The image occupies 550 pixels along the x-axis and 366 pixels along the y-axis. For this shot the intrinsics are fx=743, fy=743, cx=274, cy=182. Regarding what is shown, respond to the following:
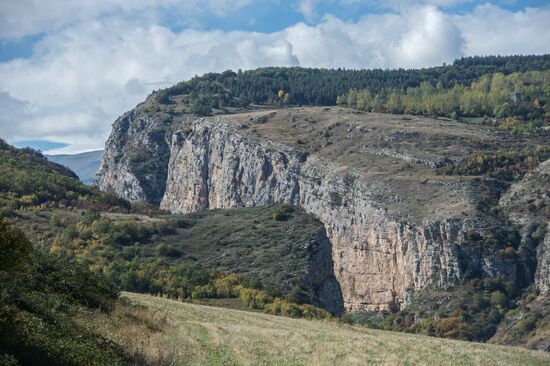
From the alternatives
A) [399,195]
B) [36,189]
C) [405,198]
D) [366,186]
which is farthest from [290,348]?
[366,186]

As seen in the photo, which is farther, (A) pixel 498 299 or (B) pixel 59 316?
(A) pixel 498 299

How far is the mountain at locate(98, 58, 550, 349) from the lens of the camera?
343 feet

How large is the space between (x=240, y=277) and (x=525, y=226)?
44530 millimetres

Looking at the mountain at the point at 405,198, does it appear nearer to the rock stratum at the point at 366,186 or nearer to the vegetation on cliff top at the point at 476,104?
the rock stratum at the point at 366,186

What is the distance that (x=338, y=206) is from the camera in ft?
431

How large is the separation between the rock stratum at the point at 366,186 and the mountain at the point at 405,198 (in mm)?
234

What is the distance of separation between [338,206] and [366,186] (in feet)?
24.5

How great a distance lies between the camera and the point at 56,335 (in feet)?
54.6

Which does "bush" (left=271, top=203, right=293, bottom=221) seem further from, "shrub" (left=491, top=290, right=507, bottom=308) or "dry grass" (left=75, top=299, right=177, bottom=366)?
"dry grass" (left=75, top=299, right=177, bottom=366)

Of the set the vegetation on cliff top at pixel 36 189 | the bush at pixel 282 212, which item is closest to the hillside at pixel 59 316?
the vegetation on cliff top at pixel 36 189

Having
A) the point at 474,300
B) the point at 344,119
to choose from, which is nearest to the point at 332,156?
the point at 344,119

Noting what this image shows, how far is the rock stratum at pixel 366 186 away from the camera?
11006 centimetres

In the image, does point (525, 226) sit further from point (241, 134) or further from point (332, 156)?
point (241, 134)

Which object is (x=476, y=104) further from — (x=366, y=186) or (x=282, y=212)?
(x=282, y=212)
